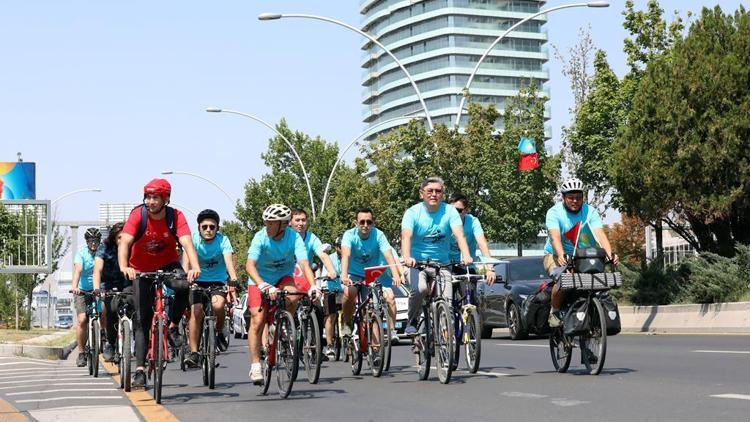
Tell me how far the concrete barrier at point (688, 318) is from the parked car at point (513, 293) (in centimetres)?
278

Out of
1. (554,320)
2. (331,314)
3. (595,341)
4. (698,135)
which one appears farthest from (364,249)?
(698,135)

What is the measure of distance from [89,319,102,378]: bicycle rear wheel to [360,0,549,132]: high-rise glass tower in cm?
14422

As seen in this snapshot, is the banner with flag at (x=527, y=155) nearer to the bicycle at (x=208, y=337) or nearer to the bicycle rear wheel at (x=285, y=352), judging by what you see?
the bicycle at (x=208, y=337)

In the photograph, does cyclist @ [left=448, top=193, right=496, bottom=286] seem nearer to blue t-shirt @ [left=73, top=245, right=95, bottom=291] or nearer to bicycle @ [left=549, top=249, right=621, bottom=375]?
bicycle @ [left=549, top=249, right=621, bottom=375]

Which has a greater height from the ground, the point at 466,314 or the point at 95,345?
the point at 466,314

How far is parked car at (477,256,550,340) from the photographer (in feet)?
76.1

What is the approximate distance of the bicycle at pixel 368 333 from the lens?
42.9 ft

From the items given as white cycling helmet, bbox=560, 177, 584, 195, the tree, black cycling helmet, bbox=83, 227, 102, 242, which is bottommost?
black cycling helmet, bbox=83, 227, 102, 242

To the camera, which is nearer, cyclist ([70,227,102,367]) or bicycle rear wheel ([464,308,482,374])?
bicycle rear wheel ([464,308,482,374])

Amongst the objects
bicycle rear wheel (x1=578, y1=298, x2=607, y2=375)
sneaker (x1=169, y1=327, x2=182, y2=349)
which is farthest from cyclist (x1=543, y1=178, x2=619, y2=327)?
sneaker (x1=169, y1=327, x2=182, y2=349)

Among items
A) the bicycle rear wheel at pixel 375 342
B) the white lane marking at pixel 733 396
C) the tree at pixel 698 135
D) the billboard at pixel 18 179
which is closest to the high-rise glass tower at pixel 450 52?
the billboard at pixel 18 179

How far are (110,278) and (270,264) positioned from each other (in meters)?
4.41

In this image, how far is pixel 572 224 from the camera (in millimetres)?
12047

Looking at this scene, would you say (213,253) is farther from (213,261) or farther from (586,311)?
(586,311)
